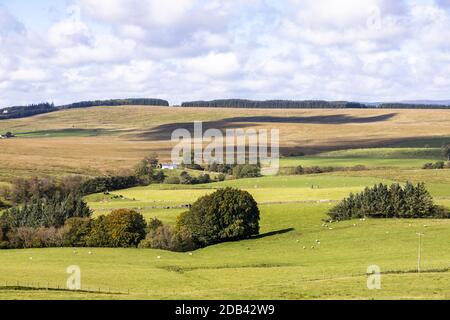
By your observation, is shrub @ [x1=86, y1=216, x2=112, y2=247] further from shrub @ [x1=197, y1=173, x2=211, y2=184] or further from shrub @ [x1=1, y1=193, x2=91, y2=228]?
shrub @ [x1=197, y1=173, x2=211, y2=184]

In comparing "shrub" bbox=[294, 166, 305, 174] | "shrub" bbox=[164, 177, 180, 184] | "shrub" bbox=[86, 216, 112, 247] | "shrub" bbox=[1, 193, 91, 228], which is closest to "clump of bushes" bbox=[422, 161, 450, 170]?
"shrub" bbox=[294, 166, 305, 174]

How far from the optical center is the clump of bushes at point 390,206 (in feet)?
276

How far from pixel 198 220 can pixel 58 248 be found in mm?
14162

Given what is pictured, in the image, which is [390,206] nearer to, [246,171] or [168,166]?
[246,171]

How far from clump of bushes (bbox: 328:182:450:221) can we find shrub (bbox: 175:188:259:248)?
38.2 feet

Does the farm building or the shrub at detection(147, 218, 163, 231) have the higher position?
the farm building

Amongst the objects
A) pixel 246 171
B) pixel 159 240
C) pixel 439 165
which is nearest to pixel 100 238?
pixel 159 240

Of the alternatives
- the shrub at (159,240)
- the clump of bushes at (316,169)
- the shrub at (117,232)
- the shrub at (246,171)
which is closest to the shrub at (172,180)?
the shrub at (246,171)

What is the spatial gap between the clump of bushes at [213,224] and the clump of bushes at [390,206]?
38.7ft

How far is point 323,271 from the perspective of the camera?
2082 inches

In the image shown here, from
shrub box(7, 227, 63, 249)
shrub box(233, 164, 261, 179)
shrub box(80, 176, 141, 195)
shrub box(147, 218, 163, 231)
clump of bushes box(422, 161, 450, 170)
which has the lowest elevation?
shrub box(7, 227, 63, 249)

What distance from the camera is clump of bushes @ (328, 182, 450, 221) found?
8412 centimetres

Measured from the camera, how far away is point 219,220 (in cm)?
7775

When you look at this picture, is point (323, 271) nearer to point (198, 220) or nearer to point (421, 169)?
point (198, 220)
